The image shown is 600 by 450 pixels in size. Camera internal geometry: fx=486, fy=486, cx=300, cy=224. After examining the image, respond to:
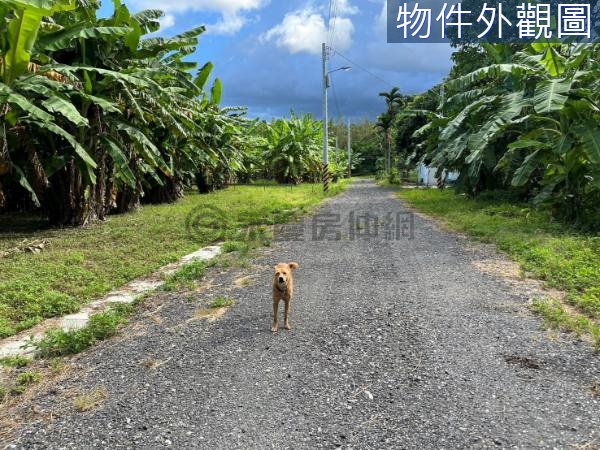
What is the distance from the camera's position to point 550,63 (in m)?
9.70

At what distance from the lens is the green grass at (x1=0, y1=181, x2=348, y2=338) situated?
5574mm

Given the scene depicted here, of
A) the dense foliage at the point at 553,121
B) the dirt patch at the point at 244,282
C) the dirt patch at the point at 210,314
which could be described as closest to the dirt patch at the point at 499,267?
the dense foliage at the point at 553,121

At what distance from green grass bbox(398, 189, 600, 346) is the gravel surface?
0.55m

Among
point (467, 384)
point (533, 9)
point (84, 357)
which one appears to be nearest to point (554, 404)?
point (467, 384)

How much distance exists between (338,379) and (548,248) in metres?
5.30

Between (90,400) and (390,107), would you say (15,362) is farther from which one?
(390,107)

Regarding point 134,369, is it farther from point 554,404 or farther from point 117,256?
point 117,256

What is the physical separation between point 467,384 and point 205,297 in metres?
3.44

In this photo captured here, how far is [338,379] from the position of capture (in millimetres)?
3584

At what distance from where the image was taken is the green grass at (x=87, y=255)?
18.3 feet

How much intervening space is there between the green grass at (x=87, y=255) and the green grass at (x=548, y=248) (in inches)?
192

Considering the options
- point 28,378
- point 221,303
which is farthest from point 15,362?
point 221,303

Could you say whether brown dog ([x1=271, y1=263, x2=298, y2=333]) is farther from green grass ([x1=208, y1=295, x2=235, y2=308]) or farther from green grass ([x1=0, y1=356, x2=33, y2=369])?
green grass ([x1=0, y1=356, x2=33, y2=369])

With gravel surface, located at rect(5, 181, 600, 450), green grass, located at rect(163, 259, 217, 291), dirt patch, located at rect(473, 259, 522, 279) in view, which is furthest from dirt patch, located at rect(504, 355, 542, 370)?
green grass, located at rect(163, 259, 217, 291)
